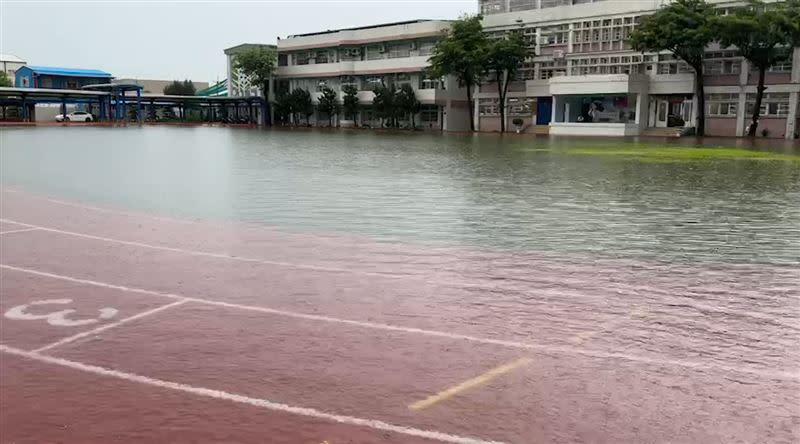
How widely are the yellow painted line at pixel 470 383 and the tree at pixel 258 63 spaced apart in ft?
265

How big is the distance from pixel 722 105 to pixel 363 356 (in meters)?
51.4

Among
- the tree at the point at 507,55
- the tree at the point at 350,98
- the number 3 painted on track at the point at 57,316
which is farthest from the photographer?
the tree at the point at 350,98

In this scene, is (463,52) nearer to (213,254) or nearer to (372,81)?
(372,81)

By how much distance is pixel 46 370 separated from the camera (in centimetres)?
474

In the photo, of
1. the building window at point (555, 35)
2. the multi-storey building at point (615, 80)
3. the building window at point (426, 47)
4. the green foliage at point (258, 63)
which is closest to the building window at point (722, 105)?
the multi-storey building at point (615, 80)

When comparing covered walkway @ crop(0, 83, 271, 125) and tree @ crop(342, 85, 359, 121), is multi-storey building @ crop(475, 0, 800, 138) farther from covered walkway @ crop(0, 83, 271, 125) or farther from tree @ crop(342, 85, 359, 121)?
covered walkway @ crop(0, 83, 271, 125)

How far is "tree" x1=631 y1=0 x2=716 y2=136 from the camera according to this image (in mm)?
44844

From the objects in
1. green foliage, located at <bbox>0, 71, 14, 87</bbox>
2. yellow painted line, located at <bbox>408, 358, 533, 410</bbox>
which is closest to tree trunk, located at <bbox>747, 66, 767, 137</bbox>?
yellow painted line, located at <bbox>408, 358, 533, 410</bbox>

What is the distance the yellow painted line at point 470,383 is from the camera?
4230mm

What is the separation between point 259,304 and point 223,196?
8039mm

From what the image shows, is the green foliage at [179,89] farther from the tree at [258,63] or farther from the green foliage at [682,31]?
the green foliage at [682,31]

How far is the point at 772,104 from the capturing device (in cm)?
4825

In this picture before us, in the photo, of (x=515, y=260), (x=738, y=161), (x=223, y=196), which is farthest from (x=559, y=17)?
(x=515, y=260)

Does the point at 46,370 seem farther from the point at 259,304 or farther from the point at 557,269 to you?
the point at 557,269
